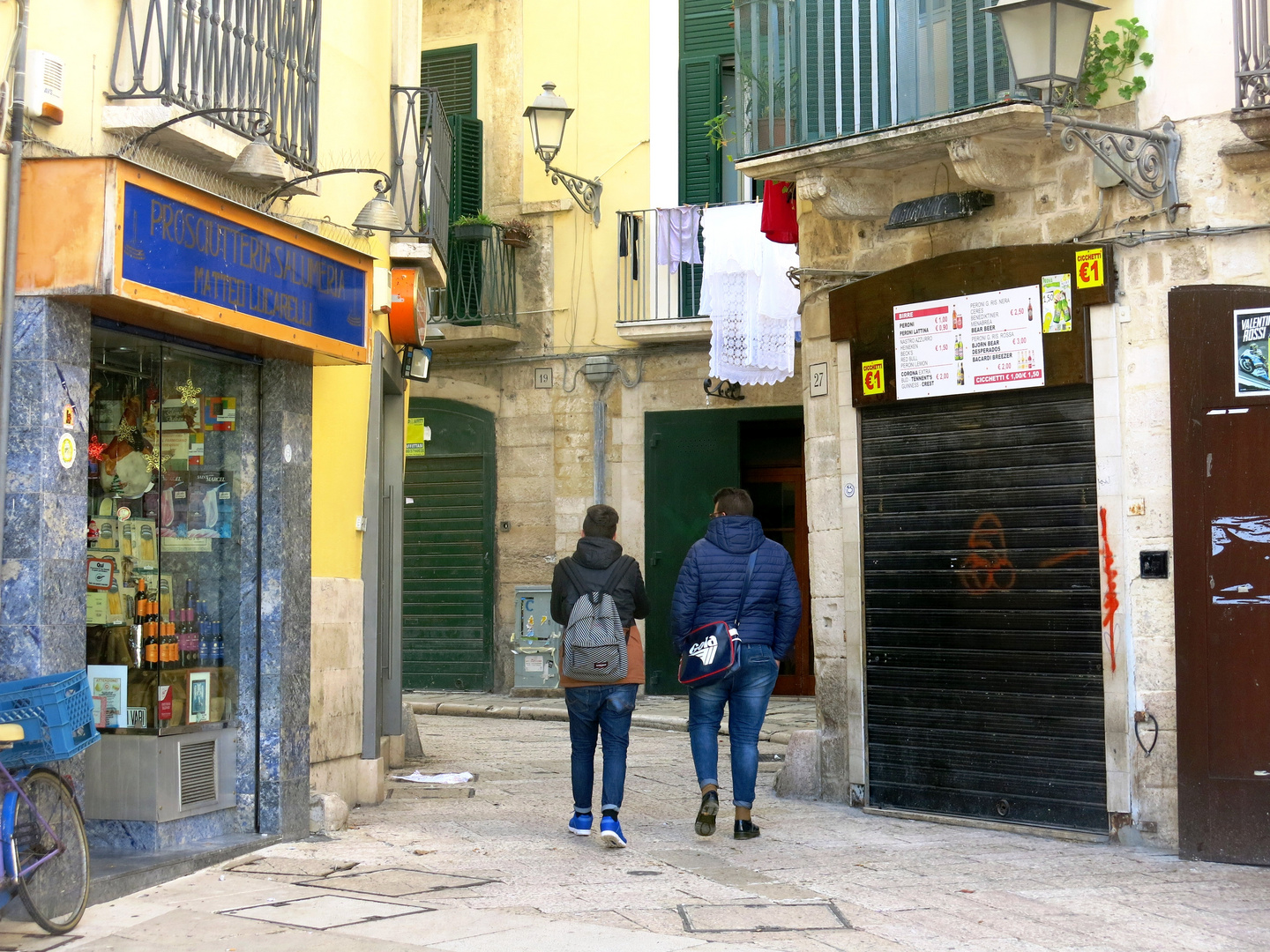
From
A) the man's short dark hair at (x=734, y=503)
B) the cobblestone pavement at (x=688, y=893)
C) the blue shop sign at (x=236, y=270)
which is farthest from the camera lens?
the man's short dark hair at (x=734, y=503)

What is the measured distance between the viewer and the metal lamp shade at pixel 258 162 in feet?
23.5

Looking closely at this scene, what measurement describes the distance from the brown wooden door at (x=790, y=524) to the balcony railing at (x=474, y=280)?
11.3 feet

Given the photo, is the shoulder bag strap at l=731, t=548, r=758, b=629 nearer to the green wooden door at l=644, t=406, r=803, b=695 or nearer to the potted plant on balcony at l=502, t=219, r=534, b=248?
the green wooden door at l=644, t=406, r=803, b=695

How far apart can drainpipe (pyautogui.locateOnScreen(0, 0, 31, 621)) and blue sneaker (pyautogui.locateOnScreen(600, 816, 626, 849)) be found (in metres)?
3.15

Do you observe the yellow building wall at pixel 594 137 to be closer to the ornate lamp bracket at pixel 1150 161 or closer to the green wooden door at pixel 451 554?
the green wooden door at pixel 451 554

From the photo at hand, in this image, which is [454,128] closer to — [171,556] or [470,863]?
[171,556]

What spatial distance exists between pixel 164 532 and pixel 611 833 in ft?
9.15

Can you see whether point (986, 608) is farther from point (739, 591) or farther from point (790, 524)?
point (790, 524)

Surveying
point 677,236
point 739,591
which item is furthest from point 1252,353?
point 677,236

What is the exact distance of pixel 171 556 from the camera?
7730 mm

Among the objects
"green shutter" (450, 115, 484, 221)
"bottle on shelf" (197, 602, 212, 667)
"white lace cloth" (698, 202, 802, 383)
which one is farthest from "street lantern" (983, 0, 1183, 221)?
"green shutter" (450, 115, 484, 221)

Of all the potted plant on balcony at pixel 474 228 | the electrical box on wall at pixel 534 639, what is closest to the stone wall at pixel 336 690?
the electrical box on wall at pixel 534 639

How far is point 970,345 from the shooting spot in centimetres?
849

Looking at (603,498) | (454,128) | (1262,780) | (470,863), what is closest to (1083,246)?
(1262,780)
